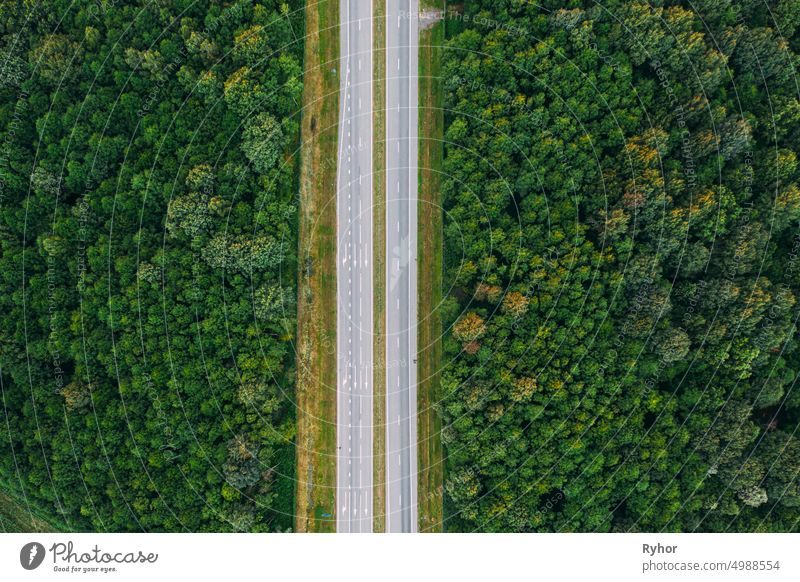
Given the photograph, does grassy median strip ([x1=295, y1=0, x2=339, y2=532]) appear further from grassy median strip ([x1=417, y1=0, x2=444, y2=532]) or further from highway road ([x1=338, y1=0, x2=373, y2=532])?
grassy median strip ([x1=417, y1=0, x2=444, y2=532])

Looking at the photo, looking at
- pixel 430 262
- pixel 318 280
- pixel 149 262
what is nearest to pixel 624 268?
pixel 430 262

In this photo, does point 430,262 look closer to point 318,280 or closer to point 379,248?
point 379,248

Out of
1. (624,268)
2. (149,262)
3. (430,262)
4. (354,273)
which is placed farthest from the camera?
(354,273)

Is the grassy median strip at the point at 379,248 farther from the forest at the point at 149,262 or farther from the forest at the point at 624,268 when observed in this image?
the forest at the point at 149,262

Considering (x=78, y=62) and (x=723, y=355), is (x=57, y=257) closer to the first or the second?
(x=78, y=62)
